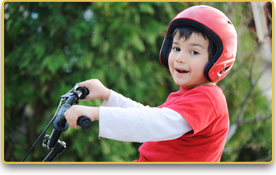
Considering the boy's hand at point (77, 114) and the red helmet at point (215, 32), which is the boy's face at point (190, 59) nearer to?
the red helmet at point (215, 32)

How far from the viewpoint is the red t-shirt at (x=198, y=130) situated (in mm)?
1503

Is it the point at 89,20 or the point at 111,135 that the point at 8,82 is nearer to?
the point at 89,20

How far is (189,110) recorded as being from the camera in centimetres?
150

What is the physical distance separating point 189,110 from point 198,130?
0.41ft

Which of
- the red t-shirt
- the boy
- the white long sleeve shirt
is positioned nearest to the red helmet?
the boy

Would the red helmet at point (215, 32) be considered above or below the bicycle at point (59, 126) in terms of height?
above

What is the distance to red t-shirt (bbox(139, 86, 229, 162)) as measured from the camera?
1503mm

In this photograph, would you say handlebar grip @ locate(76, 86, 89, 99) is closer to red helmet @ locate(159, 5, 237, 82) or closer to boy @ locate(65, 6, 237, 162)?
boy @ locate(65, 6, 237, 162)

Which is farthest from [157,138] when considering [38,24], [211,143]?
[38,24]

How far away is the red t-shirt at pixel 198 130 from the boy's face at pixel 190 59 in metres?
0.11

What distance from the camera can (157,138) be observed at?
1.48 meters

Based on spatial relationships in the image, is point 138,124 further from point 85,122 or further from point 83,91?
point 83,91

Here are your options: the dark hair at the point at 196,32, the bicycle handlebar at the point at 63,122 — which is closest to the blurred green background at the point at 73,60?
the bicycle handlebar at the point at 63,122

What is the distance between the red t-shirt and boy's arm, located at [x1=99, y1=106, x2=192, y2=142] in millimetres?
83
